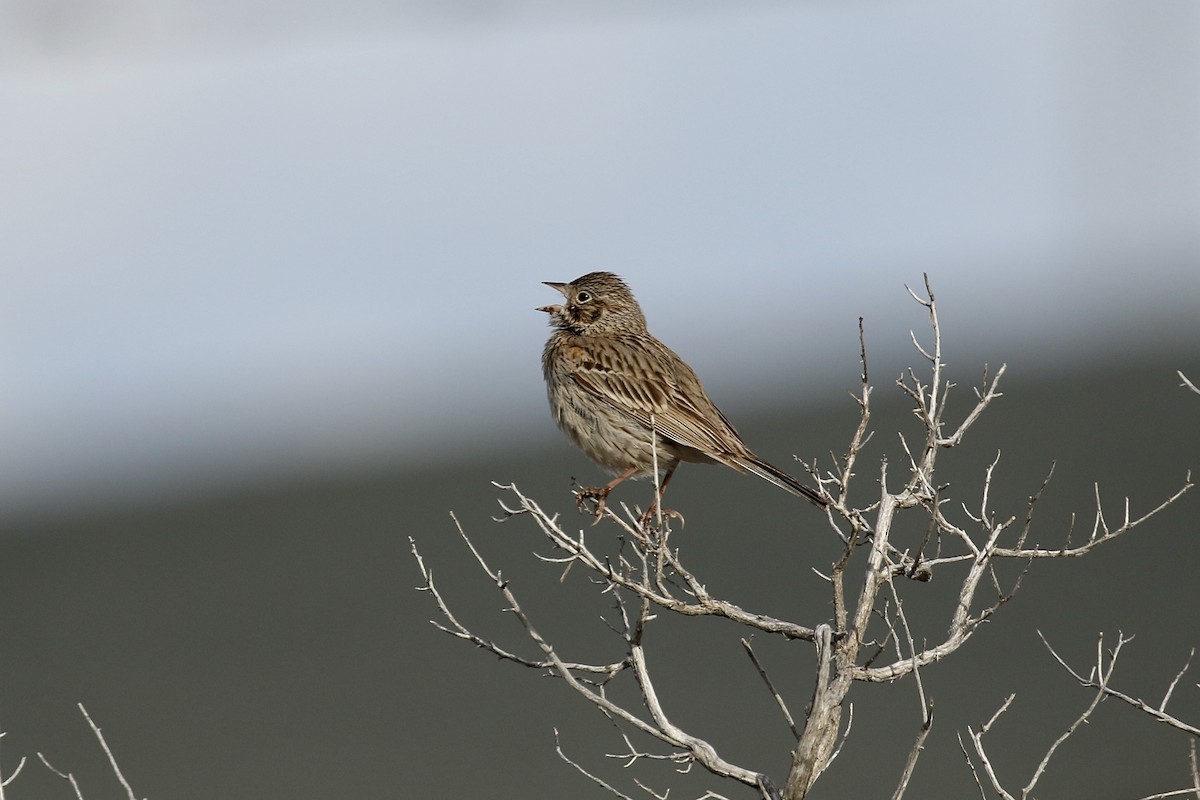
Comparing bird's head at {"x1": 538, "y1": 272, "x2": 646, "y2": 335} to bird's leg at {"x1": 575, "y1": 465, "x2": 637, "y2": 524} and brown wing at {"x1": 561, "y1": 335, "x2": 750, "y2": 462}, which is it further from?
bird's leg at {"x1": 575, "y1": 465, "x2": 637, "y2": 524}

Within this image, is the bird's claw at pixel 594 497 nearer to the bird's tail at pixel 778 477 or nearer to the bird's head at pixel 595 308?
the bird's tail at pixel 778 477

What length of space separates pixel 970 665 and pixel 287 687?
20.2ft

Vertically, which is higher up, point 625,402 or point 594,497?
point 625,402

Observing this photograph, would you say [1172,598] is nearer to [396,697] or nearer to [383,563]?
[396,697]

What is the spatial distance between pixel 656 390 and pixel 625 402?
26 centimetres

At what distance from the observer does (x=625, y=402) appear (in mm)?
8203

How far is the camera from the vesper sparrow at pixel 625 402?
7969 millimetres

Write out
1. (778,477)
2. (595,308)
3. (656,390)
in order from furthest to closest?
1. (595,308)
2. (656,390)
3. (778,477)

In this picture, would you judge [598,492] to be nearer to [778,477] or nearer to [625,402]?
[625,402]

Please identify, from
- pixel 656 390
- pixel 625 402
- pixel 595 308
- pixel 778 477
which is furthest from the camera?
pixel 595 308

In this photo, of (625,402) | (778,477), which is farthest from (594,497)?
(778,477)

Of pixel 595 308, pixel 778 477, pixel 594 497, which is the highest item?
pixel 595 308

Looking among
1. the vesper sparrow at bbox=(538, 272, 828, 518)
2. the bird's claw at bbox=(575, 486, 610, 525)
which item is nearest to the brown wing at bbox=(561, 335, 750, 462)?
the vesper sparrow at bbox=(538, 272, 828, 518)

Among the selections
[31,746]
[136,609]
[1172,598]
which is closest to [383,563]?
[136,609]
